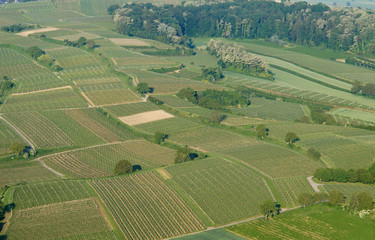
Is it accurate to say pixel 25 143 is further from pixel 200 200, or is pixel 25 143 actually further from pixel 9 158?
pixel 200 200

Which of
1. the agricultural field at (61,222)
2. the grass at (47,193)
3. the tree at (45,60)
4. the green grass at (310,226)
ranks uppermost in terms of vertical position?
the tree at (45,60)

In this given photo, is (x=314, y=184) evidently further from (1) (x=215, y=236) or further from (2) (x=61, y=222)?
(2) (x=61, y=222)

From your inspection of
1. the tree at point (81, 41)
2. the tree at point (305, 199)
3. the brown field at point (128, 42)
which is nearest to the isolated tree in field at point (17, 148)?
the tree at point (305, 199)

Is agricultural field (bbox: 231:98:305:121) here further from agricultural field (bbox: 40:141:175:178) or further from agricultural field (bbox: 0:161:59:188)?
agricultural field (bbox: 0:161:59:188)

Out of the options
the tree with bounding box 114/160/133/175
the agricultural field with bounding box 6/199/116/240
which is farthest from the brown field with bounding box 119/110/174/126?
the agricultural field with bounding box 6/199/116/240

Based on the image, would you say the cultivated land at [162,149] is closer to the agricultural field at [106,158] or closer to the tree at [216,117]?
the agricultural field at [106,158]

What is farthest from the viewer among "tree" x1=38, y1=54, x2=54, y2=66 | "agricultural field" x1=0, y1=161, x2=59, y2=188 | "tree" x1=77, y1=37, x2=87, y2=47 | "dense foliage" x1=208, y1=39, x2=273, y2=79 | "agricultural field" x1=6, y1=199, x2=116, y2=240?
"tree" x1=77, y1=37, x2=87, y2=47

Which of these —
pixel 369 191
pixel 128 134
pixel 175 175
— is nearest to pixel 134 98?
pixel 128 134
